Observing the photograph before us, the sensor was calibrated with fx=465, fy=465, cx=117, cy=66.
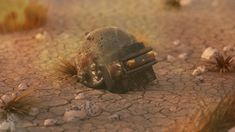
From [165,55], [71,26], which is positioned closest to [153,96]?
[165,55]

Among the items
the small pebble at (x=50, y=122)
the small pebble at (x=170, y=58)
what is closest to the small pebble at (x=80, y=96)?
the small pebble at (x=50, y=122)

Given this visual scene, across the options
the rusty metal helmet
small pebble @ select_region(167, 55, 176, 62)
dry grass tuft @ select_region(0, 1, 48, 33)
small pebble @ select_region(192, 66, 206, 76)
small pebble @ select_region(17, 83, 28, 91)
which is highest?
dry grass tuft @ select_region(0, 1, 48, 33)

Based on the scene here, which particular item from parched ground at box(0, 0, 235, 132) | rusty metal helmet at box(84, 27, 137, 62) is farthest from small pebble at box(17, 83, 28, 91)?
rusty metal helmet at box(84, 27, 137, 62)

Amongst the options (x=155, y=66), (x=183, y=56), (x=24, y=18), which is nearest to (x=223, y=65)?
(x=183, y=56)

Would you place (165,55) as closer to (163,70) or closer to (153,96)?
(163,70)

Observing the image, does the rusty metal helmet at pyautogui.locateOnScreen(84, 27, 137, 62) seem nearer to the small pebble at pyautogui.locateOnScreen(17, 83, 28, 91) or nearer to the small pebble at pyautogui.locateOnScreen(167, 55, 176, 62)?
the small pebble at pyautogui.locateOnScreen(17, 83, 28, 91)

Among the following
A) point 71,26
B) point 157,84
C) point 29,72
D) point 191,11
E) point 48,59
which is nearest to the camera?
point 157,84
